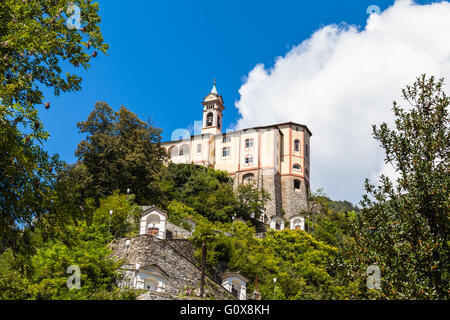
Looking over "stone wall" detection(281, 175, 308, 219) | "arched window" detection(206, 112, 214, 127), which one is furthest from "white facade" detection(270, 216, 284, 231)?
"arched window" detection(206, 112, 214, 127)

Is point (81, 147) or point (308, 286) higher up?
point (81, 147)

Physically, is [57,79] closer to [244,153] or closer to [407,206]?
[407,206]

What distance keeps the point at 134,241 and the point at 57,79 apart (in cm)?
1494

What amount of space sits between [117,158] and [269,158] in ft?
85.8

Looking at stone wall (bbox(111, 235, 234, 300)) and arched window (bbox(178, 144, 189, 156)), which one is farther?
arched window (bbox(178, 144, 189, 156))

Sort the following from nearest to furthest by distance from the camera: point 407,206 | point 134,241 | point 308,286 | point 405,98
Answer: point 407,206 → point 405,98 → point 134,241 → point 308,286

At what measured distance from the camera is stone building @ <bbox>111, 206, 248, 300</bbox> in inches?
822

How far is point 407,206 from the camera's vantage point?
9.21 metres

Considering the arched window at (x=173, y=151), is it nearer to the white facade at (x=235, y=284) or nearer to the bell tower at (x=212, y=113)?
the bell tower at (x=212, y=113)

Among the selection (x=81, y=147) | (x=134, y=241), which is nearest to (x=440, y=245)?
(x=134, y=241)

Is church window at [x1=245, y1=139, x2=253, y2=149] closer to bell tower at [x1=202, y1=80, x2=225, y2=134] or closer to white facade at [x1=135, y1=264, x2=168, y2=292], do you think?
bell tower at [x1=202, y1=80, x2=225, y2=134]

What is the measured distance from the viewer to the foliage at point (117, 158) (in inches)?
1515

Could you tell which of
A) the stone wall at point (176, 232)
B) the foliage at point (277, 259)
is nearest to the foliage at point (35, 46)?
the foliage at point (277, 259)

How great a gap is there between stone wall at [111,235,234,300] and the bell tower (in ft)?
147
